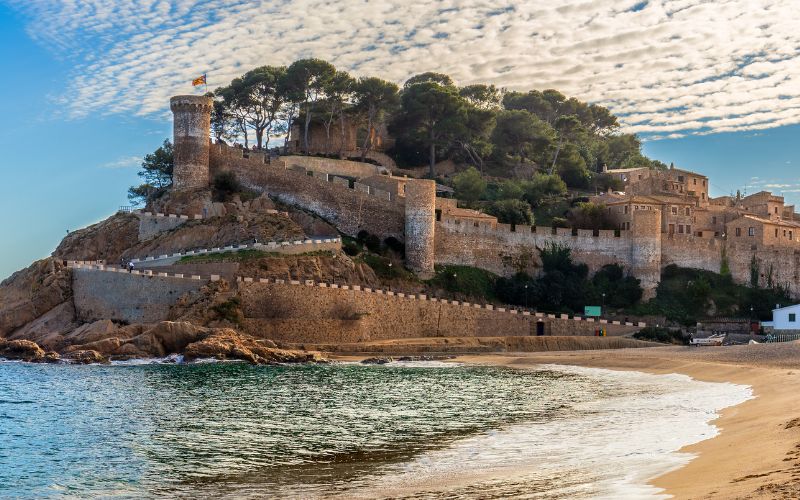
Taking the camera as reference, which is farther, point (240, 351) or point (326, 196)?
point (326, 196)

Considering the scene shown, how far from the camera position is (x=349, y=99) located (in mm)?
69438

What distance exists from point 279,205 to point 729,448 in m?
42.9

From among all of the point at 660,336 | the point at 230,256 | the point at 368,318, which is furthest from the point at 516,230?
the point at 230,256

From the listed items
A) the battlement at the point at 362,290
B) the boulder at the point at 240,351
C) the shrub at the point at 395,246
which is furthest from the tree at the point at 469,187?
the boulder at the point at 240,351

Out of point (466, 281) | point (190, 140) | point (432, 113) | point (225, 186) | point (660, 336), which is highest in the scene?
point (432, 113)

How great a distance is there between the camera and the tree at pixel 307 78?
66562mm

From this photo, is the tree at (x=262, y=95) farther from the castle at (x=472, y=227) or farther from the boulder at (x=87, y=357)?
the boulder at (x=87, y=357)

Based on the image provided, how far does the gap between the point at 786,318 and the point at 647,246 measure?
374 inches

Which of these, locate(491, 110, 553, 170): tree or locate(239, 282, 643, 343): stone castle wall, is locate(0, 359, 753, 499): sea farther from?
locate(491, 110, 553, 170): tree

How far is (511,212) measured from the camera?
201 ft

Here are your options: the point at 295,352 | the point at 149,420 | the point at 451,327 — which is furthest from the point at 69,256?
the point at 149,420

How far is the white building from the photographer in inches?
1983

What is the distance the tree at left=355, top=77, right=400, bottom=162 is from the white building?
103 ft

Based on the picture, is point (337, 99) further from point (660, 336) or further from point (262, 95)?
point (660, 336)
